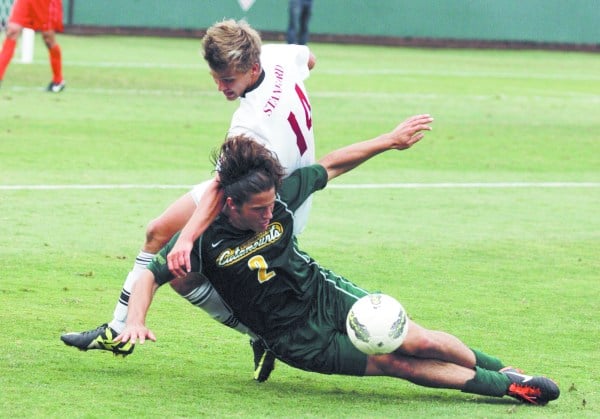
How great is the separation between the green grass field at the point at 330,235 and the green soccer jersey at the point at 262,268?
1.30 ft

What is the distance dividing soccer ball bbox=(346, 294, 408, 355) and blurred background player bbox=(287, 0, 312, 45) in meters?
23.4

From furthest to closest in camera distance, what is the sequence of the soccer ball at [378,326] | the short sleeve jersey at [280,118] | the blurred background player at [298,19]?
1. the blurred background player at [298,19]
2. the short sleeve jersey at [280,118]
3. the soccer ball at [378,326]

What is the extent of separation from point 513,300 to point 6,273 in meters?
3.50

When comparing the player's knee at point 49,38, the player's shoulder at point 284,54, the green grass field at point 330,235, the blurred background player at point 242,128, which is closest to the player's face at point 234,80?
the blurred background player at point 242,128

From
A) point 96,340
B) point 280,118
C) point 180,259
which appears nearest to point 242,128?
point 280,118

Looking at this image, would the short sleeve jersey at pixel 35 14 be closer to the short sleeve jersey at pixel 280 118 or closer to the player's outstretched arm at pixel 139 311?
the short sleeve jersey at pixel 280 118

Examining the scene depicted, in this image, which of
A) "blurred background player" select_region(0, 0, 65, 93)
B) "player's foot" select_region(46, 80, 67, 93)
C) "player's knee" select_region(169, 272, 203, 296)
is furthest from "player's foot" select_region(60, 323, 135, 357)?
"player's foot" select_region(46, 80, 67, 93)

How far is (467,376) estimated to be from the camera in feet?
21.9

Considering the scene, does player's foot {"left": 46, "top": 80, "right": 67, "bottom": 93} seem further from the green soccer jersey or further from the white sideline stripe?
the green soccer jersey

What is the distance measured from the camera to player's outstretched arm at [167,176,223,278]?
20.7 feet

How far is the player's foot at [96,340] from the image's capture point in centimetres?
696

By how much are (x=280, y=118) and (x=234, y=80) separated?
1.13ft

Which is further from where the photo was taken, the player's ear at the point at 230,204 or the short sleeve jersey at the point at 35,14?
the short sleeve jersey at the point at 35,14

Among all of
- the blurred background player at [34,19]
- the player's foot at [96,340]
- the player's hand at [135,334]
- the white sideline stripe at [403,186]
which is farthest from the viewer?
the blurred background player at [34,19]
